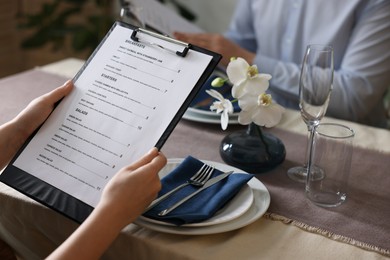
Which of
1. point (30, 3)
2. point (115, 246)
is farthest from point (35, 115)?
point (30, 3)

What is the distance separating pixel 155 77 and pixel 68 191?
233 millimetres

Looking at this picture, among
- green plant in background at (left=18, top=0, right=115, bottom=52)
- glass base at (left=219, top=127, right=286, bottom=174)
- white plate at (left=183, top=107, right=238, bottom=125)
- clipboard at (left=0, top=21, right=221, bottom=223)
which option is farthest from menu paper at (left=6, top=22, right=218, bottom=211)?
green plant in background at (left=18, top=0, right=115, bottom=52)

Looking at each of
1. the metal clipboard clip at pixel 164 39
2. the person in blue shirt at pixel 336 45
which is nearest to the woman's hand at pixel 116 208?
the metal clipboard clip at pixel 164 39

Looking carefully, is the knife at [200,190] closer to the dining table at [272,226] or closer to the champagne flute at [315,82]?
the dining table at [272,226]

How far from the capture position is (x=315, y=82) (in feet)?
3.30

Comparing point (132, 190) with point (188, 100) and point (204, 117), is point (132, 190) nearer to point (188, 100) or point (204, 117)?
point (188, 100)

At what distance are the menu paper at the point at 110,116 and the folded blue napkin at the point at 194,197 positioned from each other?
0.33 feet

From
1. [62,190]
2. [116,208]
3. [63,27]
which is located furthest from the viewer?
[63,27]

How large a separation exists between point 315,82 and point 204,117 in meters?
0.36

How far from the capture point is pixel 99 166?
0.89m

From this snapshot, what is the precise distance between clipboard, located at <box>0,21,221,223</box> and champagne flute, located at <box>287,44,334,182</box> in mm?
192

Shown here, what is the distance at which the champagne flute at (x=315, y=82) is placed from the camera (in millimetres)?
993

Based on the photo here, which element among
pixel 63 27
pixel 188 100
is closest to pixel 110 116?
pixel 188 100

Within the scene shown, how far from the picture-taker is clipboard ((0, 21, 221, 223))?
866 millimetres
